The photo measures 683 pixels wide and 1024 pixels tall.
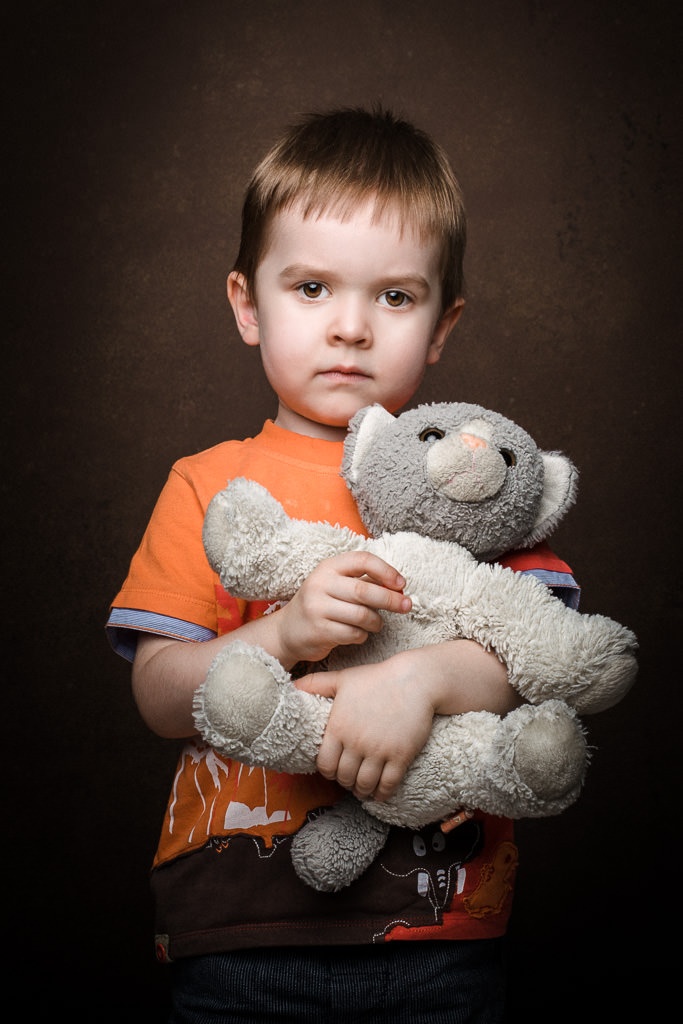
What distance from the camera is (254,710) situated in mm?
760

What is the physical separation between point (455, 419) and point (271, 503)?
0.62 feet

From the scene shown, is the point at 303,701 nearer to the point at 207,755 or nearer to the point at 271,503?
the point at 271,503

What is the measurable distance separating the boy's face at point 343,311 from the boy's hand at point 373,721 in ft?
1.12

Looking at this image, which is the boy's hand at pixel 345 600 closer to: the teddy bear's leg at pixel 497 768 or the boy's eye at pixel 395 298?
the teddy bear's leg at pixel 497 768

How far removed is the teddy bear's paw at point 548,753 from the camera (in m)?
0.78

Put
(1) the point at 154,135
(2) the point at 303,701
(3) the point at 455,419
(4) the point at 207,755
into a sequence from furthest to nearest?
(1) the point at 154,135 → (4) the point at 207,755 → (3) the point at 455,419 → (2) the point at 303,701

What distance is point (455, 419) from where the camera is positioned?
898 millimetres

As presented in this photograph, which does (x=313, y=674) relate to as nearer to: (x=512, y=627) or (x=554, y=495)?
(x=512, y=627)

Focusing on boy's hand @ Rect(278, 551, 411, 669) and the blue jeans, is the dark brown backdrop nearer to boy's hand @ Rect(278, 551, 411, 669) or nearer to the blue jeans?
the blue jeans

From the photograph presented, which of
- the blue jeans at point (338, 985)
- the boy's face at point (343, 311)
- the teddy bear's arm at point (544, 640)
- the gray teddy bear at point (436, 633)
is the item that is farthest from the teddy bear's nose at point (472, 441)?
the blue jeans at point (338, 985)

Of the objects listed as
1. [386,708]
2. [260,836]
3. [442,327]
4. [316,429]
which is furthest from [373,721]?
[442,327]

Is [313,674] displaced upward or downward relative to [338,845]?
upward

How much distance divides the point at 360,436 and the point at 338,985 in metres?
0.52

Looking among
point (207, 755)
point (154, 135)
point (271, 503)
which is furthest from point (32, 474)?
point (271, 503)
